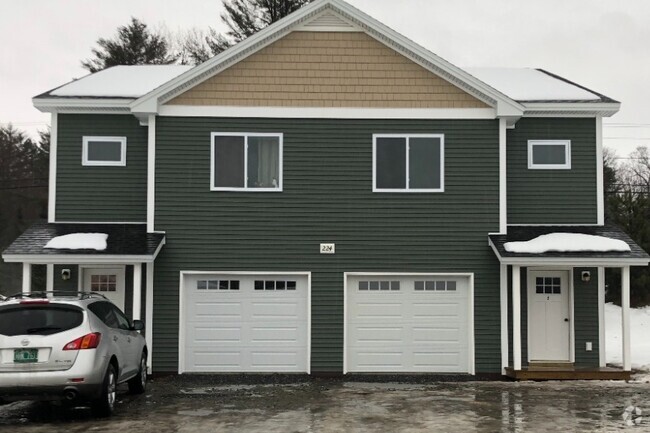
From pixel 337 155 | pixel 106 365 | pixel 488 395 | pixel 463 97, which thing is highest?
pixel 463 97

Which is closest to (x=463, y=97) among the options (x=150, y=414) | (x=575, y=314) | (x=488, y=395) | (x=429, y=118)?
(x=429, y=118)

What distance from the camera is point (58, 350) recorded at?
10.3 m

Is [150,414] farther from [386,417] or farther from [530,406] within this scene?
[530,406]

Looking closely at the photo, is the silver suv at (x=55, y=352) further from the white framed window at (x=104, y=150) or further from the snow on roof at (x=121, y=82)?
the snow on roof at (x=121, y=82)

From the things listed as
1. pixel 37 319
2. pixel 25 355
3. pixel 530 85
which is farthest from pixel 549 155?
pixel 25 355

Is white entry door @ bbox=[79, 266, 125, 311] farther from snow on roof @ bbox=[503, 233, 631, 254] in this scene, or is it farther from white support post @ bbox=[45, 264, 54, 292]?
snow on roof @ bbox=[503, 233, 631, 254]

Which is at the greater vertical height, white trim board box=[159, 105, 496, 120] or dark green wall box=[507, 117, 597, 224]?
white trim board box=[159, 105, 496, 120]

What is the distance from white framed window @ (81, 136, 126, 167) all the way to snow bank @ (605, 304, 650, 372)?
12260 millimetres

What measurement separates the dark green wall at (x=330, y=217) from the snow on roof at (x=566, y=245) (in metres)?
0.79

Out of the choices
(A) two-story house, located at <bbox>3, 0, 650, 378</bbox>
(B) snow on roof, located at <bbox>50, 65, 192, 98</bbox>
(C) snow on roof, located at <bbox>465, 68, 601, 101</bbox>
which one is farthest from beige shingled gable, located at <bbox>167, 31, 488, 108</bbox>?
(B) snow on roof, located at <bbox>50, 65, 192, 98</bbox>

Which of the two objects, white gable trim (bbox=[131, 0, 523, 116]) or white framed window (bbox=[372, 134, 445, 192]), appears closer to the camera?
white gable trim (bbox=[131, 0, 523, 116])

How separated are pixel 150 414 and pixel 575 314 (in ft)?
32.4

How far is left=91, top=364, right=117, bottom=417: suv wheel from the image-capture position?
35.1 feet

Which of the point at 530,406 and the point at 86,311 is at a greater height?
the point at 86,311
